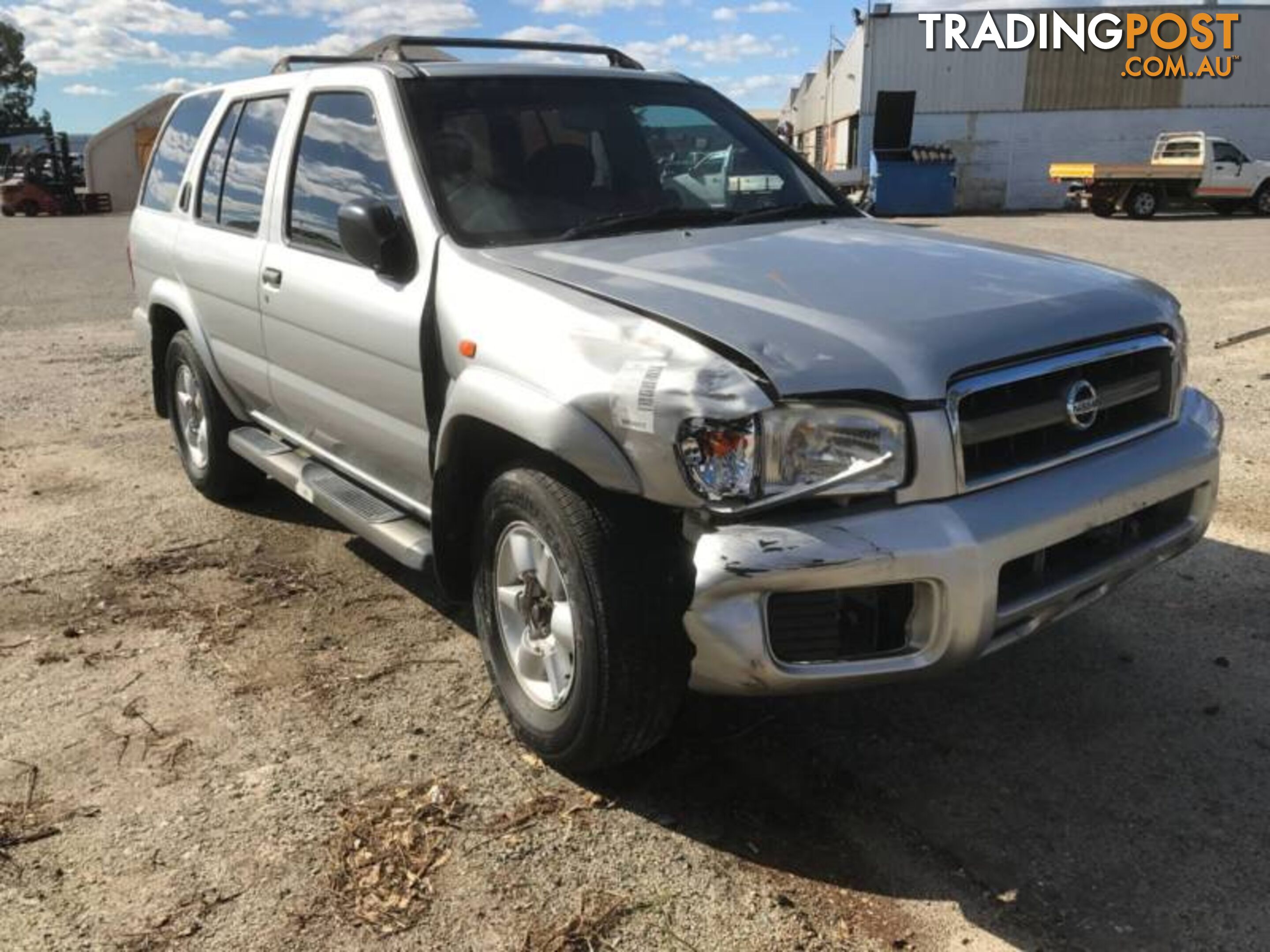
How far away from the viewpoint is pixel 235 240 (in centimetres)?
478

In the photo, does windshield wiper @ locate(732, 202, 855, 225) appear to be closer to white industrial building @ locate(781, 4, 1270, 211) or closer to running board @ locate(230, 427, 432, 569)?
running board @ locate(230, 427, 432, 569)

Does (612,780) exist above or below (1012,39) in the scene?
below

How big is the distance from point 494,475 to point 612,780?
93 cm

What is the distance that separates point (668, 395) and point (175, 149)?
173 inches

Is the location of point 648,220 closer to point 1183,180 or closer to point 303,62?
point 303,62

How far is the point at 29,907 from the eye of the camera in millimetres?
2686

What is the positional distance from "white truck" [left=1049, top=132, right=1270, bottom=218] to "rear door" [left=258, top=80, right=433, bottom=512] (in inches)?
1070

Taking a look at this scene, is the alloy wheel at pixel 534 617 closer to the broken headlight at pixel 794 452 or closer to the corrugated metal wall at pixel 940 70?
the broken headlight at pixel 794 452

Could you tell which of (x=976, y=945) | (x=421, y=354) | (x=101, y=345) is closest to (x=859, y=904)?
(x=976, y=945)

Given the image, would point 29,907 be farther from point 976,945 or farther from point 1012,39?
point 1012,39

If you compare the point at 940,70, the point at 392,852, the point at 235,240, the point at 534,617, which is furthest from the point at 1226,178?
the point at 392,852

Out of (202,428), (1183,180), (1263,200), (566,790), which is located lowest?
(1263,200)

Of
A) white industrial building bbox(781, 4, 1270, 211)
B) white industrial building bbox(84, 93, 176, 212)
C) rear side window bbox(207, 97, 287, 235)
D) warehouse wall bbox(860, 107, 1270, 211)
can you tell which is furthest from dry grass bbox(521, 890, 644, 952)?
white industrial building bbox(84, 93, 176, 212)

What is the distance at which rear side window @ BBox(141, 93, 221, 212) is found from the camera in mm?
5531
